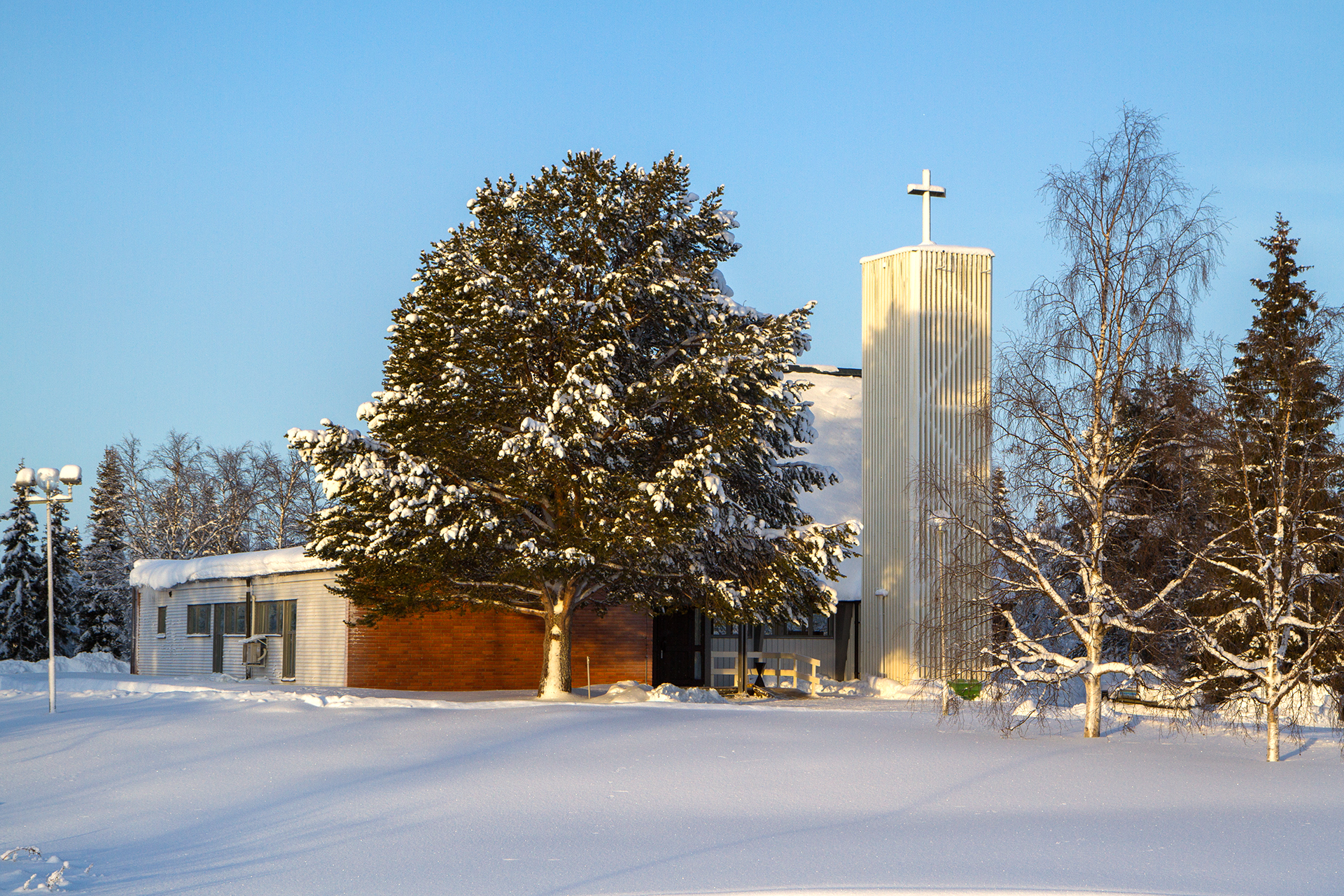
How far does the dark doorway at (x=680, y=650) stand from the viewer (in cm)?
3216

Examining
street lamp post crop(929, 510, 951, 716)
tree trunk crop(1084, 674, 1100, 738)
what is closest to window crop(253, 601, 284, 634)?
street lamp post crop(929, 510, 951, 716)

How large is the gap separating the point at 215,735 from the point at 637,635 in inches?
573

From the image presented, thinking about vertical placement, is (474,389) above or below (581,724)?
above

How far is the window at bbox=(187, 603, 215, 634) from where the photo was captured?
104ft

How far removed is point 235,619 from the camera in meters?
30.4

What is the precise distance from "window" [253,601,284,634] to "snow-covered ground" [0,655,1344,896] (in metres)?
9.05

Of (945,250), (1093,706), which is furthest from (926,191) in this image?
(1093,706)

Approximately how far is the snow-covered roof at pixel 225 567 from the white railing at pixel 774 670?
926cm

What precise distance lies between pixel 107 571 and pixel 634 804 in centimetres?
4698

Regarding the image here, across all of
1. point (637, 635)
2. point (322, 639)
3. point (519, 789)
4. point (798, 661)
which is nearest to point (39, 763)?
point (519, 789)

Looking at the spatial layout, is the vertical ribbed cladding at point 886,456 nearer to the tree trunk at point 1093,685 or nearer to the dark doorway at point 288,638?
the tree trunk at point 1093,685

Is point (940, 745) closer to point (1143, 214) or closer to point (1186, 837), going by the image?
point (1186, 837)

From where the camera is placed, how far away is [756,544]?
79.7ft

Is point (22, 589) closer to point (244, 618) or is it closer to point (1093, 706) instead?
point (244, 618)
